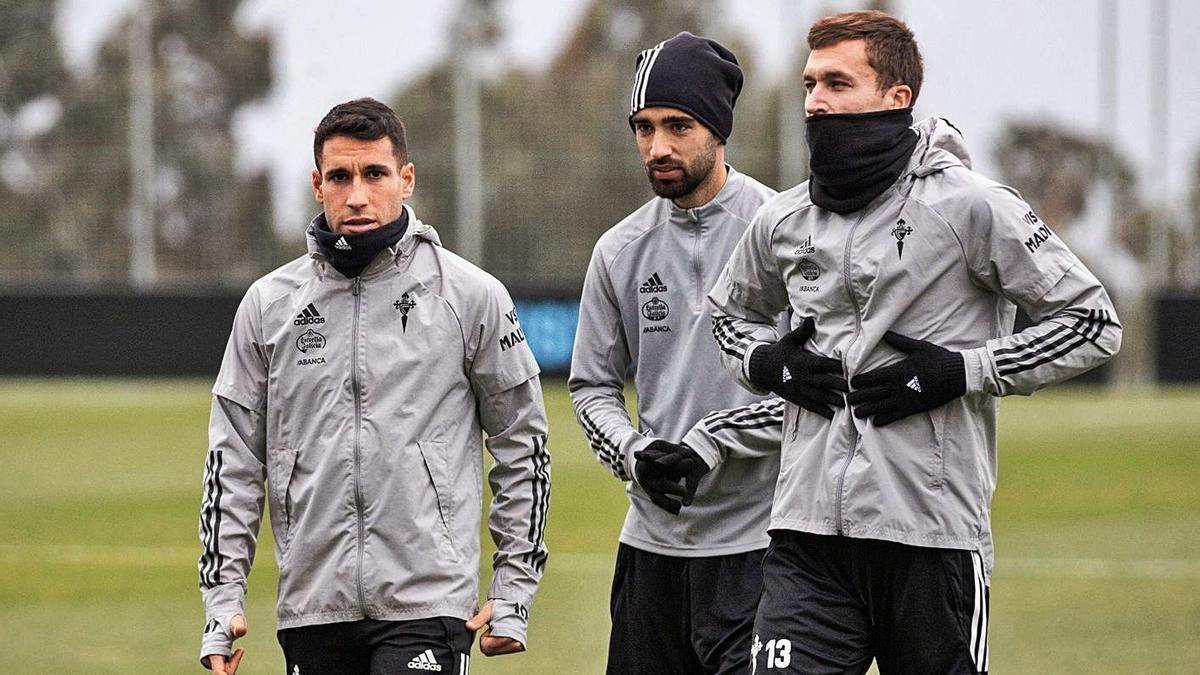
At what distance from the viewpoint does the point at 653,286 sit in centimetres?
521

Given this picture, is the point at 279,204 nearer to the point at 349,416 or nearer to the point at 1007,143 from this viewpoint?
the point at 1007,143

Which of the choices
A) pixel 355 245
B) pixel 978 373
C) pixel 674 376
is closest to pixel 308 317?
pixel 355 245

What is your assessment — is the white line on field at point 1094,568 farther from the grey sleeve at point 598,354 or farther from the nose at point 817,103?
the nose at point 817,103

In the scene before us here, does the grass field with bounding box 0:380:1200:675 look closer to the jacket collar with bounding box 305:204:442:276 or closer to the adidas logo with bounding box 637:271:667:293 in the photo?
the adidas logo with bounding box 637:271:667:293

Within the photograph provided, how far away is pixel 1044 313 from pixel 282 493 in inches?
72.6

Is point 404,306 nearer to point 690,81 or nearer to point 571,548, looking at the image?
point 690,81

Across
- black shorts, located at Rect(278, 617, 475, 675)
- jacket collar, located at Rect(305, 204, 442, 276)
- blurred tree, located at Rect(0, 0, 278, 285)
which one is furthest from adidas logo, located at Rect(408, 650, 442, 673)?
blurred tree, located at Rect(0, 0, 278, 285)

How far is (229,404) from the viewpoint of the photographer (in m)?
4.62

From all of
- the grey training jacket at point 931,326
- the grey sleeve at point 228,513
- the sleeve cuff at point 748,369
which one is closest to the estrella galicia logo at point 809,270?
the grey training jacket at point 931,326

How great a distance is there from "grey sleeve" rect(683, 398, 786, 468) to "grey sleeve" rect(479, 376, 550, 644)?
0.44m

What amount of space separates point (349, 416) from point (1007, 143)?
2367 cm

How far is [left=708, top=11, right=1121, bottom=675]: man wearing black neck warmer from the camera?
427 centimetres

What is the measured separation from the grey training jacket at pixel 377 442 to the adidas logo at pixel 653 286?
552mm

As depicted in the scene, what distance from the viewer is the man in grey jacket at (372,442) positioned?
4480 mm
